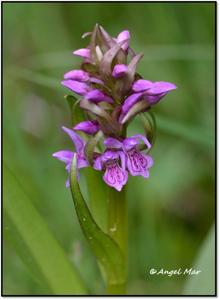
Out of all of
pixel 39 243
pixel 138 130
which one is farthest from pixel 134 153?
pixel 138 130

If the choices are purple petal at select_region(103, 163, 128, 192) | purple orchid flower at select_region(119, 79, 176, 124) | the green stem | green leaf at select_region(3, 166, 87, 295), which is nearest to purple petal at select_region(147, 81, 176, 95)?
purple orchid flower at select_region(119, 79, 176, 124)

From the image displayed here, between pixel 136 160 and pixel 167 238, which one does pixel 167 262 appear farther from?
pixel 136 160

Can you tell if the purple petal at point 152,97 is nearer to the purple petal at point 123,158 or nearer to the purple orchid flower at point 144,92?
the purple orchid flower at point 144,92

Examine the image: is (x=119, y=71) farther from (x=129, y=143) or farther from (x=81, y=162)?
(x=81, y=162)

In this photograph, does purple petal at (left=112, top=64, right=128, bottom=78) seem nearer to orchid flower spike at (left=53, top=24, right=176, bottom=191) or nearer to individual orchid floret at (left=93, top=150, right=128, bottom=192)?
orchid flower spike at (left=53, top=24, right=176, bottom=191)

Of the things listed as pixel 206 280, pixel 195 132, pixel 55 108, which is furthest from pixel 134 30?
pixel 206 280

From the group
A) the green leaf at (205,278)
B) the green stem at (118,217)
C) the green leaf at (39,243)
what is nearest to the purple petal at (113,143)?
the green stem at (118,217)

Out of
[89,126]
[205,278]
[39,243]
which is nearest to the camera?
[89,126]
